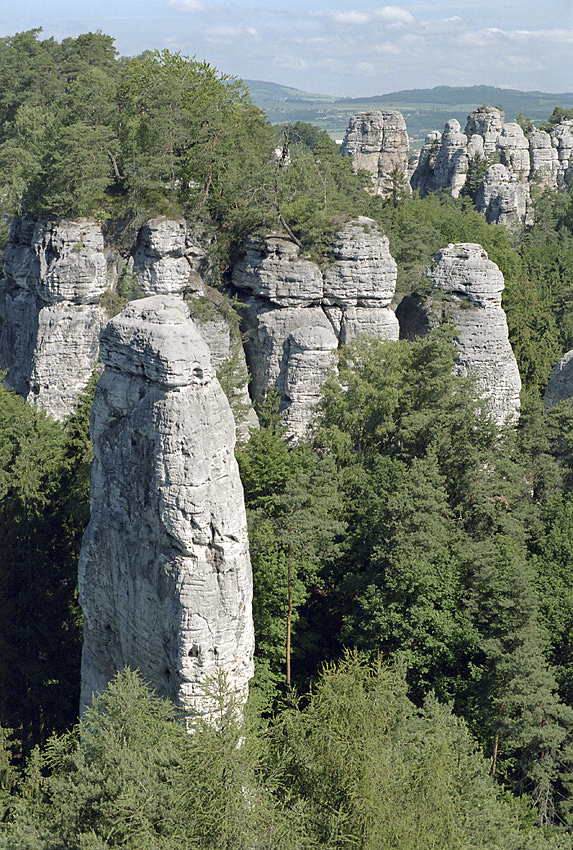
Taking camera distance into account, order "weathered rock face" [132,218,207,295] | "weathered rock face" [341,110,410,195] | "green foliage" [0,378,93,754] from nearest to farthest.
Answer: "green foliage" [0,378,93,754], "weathered rock face" [132,218,207,295], "weathered rock face" [341,110,410,195]

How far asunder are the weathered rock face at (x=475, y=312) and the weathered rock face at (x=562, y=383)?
1622 millimetres

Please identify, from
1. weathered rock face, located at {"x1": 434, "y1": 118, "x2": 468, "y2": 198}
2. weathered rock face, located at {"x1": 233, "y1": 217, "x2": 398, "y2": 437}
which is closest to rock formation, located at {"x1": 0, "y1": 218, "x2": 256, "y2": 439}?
weathered rock face, located at {"x1": 233, "y1": 217, "x2": 398, "y2": 437}

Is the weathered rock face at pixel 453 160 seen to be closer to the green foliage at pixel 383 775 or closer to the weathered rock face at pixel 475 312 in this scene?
the weathered rock face at pixel 475 312

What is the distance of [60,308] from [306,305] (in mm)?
8831

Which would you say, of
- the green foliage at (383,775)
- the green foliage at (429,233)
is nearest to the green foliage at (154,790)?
the green foliage at (383,775)

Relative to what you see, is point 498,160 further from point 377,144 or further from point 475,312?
point 475,312

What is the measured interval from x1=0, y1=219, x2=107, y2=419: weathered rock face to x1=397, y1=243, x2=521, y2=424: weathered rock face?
12.1 m

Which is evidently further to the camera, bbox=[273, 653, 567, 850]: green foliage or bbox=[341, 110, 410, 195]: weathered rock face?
bbox=[341, 110, 410, 195]: weathered rock face

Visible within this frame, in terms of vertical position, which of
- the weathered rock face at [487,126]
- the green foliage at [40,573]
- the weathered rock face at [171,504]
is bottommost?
the green foliage at [40,573]

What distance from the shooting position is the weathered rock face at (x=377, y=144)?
236 ft

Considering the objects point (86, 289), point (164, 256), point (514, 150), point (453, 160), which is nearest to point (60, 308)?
point (86, 289)

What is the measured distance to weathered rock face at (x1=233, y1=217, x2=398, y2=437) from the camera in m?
32.3

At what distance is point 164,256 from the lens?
105 ft

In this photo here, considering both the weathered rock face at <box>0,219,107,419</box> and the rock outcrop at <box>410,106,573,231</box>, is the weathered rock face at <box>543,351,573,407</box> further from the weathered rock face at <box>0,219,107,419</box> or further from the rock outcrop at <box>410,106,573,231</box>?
the rock outcrop at <box>410,106,573,231</box>
